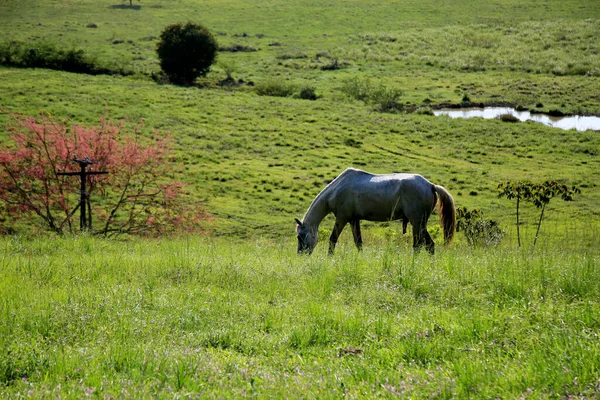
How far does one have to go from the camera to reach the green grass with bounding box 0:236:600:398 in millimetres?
6348

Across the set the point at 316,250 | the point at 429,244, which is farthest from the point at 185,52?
the point at 429,244

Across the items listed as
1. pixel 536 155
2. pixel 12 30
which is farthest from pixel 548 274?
pixel 12 30

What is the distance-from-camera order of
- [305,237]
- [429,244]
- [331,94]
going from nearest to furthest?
[429,244] → [305,237] → [331,94]

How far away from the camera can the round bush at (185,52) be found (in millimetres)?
70062

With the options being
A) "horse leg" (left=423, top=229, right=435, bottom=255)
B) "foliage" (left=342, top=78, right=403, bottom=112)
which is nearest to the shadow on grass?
"foliage" (left=342, top=78, right=403, bottom=112)

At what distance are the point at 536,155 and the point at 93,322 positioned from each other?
44.5 m

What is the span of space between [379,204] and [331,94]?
174 ft

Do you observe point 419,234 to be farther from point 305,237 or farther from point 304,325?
point 304,325

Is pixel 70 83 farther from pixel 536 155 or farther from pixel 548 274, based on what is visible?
pixel 548 274

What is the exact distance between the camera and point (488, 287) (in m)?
9.74

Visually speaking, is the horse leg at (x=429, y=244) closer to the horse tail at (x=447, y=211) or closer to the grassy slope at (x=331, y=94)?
the horse tail at (x=447, y=211)

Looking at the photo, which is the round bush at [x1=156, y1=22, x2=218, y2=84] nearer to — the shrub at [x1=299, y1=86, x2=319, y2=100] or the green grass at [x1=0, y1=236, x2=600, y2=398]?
the shrub at [x1=299, y1=86, x2=319, y2=100]

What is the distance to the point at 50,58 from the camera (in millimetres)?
68000

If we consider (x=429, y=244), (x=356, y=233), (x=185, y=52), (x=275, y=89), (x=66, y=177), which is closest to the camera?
(x=429, y=244)
